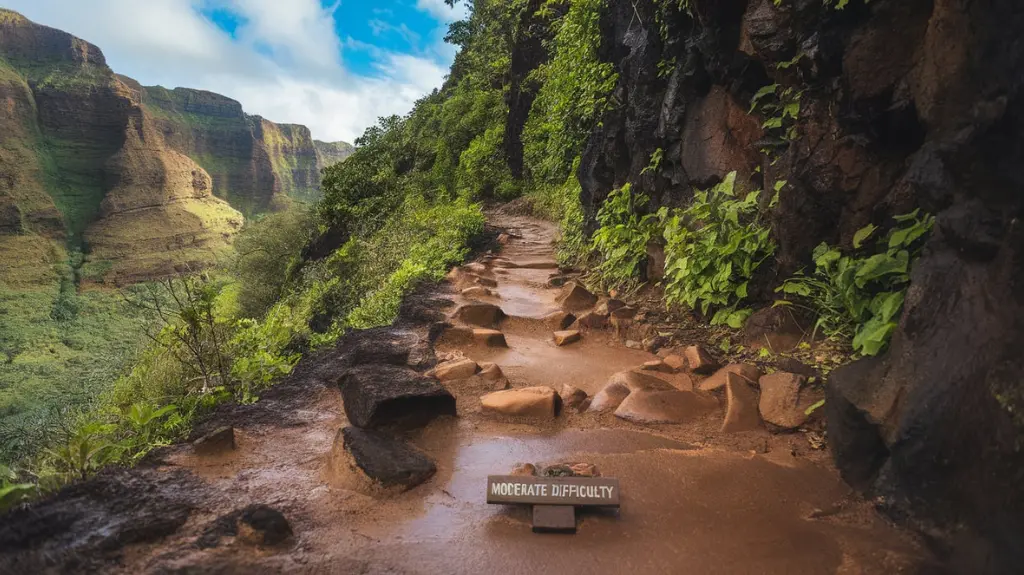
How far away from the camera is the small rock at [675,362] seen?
3768 mm

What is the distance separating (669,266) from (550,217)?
7458 millimetres

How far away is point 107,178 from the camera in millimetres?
70062

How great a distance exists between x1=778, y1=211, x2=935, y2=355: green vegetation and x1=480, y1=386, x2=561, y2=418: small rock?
5.38 ft

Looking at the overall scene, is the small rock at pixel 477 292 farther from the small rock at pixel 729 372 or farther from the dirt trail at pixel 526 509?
the small rock at pixel 729 372

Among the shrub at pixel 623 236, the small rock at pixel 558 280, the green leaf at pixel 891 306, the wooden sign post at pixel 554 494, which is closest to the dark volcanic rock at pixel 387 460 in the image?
the wooden sign post at pixel 554 494

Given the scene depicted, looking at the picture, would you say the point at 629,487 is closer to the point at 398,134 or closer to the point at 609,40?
the point at 609,40

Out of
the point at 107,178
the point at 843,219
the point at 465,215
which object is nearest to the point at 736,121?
the point at 843,219

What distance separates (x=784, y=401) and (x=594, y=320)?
89.2 inches

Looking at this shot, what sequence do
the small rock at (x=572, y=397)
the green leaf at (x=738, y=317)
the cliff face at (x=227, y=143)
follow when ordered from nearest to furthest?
the small rock at (x=572, y=397) < the green leaf at (x=738, y=317) < the cliff face at (x=227, y=143)

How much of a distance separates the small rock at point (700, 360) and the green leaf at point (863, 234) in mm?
1152

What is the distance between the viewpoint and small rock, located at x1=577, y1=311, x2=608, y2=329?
16.3 feet

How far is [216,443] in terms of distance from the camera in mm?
2680

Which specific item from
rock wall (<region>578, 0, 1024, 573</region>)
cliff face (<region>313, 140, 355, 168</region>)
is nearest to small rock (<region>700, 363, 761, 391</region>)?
rock wall (<region>578, 0, 1024, 573</region>)

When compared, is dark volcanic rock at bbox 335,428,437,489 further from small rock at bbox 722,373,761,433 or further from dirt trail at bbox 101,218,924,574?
small rock at bbox 722,373,761,433
